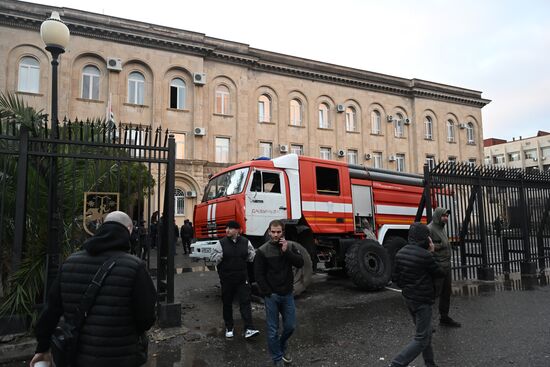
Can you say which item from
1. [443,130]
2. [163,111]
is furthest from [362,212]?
[443,130]

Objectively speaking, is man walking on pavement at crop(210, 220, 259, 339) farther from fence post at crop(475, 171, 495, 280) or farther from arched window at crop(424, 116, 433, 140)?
arched window at crop(424, 116, 433, 140)

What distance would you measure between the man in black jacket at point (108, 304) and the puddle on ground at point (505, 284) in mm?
8269

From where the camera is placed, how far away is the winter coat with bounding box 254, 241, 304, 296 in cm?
501

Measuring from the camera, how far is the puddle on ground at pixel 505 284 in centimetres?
943

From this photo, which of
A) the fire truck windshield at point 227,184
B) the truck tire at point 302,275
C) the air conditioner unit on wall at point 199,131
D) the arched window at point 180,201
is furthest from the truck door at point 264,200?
the air conditioner unit on wall at point 199,131

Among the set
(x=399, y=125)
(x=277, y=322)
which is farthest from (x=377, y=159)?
(x=277, y=322)

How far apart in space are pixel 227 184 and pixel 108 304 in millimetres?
7082

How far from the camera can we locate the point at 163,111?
86.0 feet

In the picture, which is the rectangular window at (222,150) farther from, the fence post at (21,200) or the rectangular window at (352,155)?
the fence post at (21,200)

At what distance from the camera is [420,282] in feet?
15.1

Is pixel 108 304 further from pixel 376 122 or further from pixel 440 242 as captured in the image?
pixel 376 122

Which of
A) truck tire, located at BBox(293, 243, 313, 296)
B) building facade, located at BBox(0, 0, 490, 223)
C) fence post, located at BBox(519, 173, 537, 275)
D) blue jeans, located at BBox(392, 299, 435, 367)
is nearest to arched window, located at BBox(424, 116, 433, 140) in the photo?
building facade, located at BBox(0, 0, 490, 223)

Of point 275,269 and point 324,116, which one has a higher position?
point 324,116

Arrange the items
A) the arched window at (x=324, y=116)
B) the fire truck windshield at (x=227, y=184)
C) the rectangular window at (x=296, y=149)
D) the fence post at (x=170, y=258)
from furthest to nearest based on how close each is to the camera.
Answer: the arched window at (x=324, y=116) → the rectangular window at (x=296, y=149) → the fire truck windshield at (x=227, y=184) → the fence post at (x=170, y=258)
